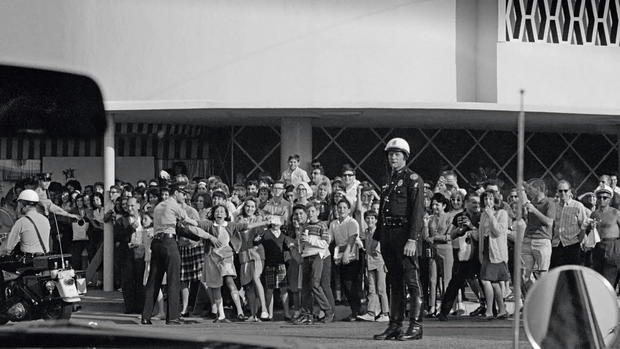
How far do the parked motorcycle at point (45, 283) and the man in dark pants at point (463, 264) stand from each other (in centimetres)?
456

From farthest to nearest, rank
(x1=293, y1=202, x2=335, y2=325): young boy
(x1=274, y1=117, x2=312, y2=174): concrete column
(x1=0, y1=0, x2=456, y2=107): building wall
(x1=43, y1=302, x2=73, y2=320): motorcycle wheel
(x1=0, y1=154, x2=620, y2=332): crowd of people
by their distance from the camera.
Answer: (x1=274, y1=117, x2=312, y2=174): concrete column
(x1=0, y1=0, x2=456, y2=107): building wall
(x1=0, y1=154, x2=620, y2=332): crowd of people
(x1=293, y1=202, x2=335, y2=325): young boy
(x1=43, y1=302, x2=73, y2=320): motorcycle wheel

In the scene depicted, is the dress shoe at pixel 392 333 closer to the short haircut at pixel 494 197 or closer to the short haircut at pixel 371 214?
the short haircut at pixel 371 214

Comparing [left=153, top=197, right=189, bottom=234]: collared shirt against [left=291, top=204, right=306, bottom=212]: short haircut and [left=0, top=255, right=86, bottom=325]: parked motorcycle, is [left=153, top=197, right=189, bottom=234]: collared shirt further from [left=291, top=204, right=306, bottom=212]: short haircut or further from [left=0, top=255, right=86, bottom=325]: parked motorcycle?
[left=291, top=204, right=306, bottom=212]: short haircut

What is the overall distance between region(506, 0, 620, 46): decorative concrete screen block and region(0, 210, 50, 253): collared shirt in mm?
11194

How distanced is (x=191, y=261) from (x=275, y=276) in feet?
3.75

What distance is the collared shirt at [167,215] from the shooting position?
52.3 feet

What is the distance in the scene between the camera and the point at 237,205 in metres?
19.4

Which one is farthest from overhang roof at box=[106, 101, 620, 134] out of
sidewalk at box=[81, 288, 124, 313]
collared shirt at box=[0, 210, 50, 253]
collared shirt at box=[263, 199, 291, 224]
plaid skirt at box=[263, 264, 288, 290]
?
collared shirt at box=[0, 210, 50, 253]

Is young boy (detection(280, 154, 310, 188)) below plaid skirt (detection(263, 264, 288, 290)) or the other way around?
the other way around

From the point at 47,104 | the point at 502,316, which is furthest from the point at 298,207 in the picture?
the point at 47,104

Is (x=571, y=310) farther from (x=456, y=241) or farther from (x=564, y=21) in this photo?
(x=564, y=21)

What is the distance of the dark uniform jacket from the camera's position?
1311cm

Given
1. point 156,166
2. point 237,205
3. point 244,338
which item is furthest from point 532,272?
point 244,338

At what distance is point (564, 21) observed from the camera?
24.3 metres
